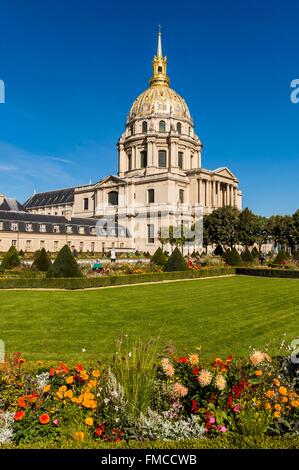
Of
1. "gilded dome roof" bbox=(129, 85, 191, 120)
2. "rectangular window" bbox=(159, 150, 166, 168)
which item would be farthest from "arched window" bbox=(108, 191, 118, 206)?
"gilded dome roof" bbox=(129, 85, 191, 120)

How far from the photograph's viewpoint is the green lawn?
9023 millimetres

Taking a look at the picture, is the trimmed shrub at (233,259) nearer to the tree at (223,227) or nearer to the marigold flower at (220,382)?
the tree at (223,227)

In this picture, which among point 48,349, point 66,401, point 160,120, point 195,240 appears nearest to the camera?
point 66,401

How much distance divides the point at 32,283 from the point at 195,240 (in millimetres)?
46230

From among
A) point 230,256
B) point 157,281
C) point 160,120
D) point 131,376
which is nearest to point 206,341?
point 131,376

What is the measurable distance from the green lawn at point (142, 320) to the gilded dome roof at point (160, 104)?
6882 cm

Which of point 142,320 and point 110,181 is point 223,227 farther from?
point 142,320

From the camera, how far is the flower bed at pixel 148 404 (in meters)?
4.65

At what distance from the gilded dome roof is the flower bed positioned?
262ft

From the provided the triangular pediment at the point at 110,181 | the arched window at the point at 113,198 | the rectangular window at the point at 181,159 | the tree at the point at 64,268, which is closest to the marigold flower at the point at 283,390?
the tree at the point at 64,268

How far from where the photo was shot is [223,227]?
61219 mm

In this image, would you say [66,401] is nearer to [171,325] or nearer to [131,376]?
[131,376]
